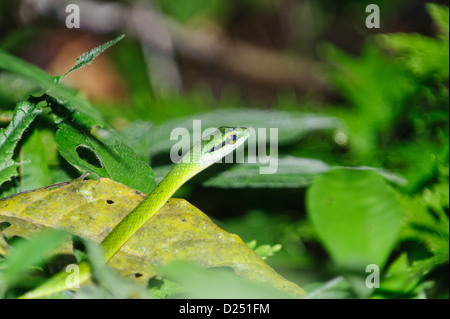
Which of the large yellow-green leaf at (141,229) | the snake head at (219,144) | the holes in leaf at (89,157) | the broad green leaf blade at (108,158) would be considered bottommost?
the large yellow-green leaf at (141,229)

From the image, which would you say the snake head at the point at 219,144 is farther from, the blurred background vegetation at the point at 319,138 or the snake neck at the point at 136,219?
the snake neck at the point at 136,219

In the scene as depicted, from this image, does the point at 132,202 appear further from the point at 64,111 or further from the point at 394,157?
the point at 394,157

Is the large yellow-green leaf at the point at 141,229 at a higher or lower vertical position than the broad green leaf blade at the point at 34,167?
lower

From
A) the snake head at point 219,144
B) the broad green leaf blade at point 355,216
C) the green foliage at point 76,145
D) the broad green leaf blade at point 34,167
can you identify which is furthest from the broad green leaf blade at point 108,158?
the broad green leaf blade at point 355,216

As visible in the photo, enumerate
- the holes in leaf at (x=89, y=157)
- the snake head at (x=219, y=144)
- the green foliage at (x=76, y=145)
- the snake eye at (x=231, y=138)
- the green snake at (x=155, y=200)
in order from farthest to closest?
the snake eye at (x=231, y=138) → the snake head at (x=219, y=144) → the holes in leaf at (x=89, y=157) → the green foliage at (x=76, y=145) → the green snake at (x=155, y=200)

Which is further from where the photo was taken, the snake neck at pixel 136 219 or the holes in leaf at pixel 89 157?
the holes in leaf at pixel 89 157

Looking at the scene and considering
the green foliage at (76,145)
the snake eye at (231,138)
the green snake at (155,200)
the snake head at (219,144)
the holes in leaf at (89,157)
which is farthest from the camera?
the snake eye at (231,138)

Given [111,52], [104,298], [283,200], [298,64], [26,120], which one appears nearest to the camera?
[104,298]
